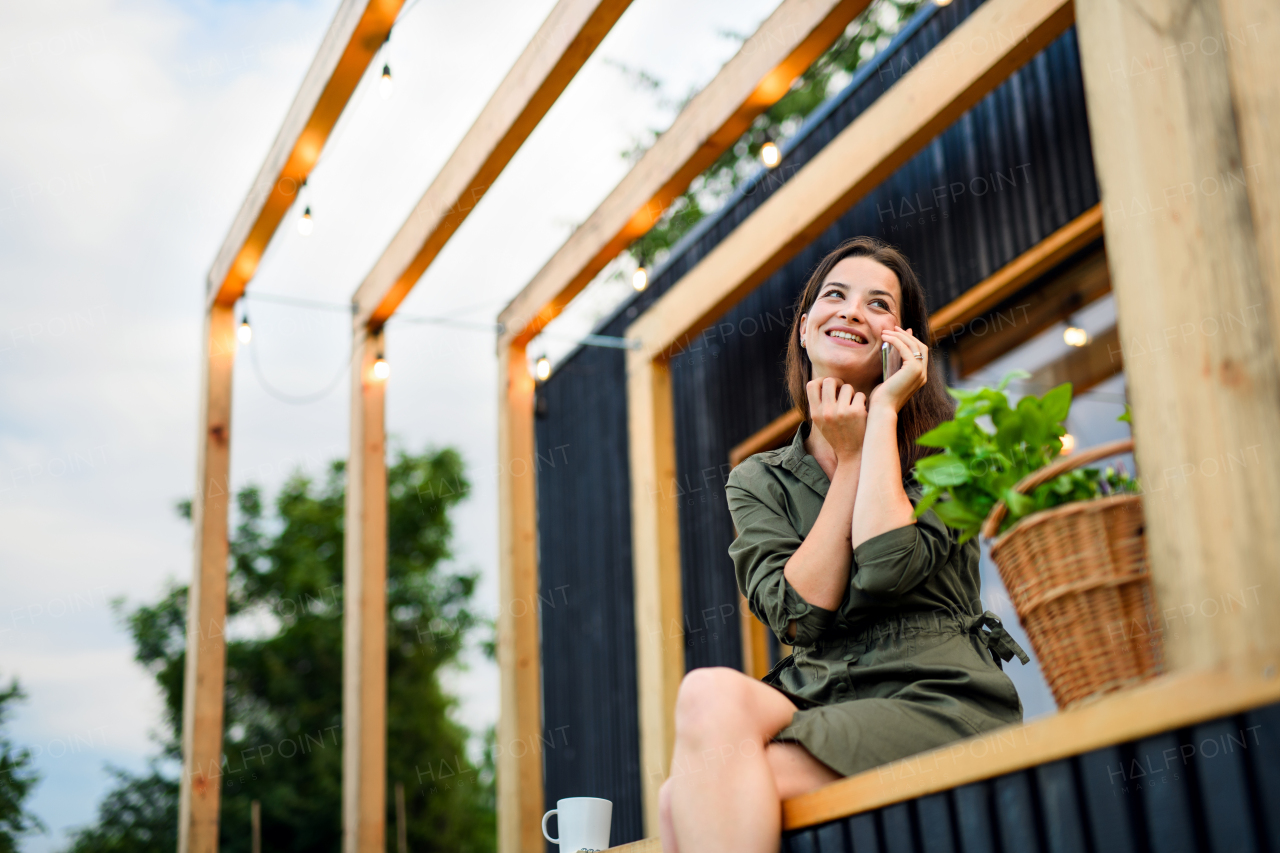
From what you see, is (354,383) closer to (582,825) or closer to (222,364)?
(222,364)

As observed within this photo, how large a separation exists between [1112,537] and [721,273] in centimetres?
331

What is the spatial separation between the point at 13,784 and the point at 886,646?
6732mm

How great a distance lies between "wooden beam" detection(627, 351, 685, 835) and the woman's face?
8.23ft

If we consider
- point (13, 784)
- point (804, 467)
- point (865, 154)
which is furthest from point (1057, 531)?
point (13, 784)

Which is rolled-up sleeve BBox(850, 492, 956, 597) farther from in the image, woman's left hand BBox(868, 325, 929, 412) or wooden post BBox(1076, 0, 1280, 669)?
wooden post BBox(1076, 0, 1280, 669)

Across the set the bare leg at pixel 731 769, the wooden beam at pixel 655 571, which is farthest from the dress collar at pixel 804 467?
the wooden beam at pixel 655 571

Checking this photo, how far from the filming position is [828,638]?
173 centimetres

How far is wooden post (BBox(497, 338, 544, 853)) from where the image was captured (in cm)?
470

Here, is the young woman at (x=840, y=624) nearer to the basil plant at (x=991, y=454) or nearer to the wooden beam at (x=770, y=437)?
the basil plant at (x=991, y=454)

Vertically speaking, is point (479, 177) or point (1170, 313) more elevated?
point (479, 177)

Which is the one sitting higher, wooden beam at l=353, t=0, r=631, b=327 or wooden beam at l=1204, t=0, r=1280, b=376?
wooden beam at l=353, t=0, r=631, b=327

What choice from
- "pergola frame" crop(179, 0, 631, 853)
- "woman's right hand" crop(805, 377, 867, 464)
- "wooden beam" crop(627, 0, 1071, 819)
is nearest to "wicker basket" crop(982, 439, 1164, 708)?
"woman's right hand" crop(805, 377, 867, 464)

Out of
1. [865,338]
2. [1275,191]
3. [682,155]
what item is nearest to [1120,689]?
[1275,191]

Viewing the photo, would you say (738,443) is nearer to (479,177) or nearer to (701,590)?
(701,590)
